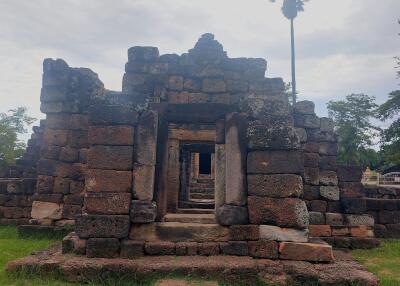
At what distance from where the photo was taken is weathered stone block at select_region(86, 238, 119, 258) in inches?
223

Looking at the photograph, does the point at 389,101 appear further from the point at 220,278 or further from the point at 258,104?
the point at 220,278

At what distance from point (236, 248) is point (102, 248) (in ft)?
7.34

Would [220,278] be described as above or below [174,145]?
below

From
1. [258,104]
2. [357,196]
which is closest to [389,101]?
[357,196]

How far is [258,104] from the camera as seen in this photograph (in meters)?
6.34

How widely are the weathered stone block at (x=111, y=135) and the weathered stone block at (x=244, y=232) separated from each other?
7.73 feet

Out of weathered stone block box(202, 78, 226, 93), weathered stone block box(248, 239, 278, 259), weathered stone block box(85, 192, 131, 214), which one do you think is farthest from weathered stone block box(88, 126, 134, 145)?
weathered stone block box(202, 78, 226, 93)

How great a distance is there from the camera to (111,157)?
6047 millimetres

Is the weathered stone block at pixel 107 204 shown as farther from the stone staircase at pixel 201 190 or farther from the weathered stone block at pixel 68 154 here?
the stone staircase at pixel 201 190

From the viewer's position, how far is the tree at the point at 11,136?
24.2 meters

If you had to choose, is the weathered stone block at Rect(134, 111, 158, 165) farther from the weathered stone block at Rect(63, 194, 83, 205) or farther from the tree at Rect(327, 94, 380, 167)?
the tree at Rect(327, 94, 380, 167)

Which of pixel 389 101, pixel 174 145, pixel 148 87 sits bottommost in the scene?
pixel 174 145

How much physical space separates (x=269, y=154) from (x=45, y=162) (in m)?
6.60

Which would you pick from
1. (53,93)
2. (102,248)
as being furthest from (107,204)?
(53,93)
